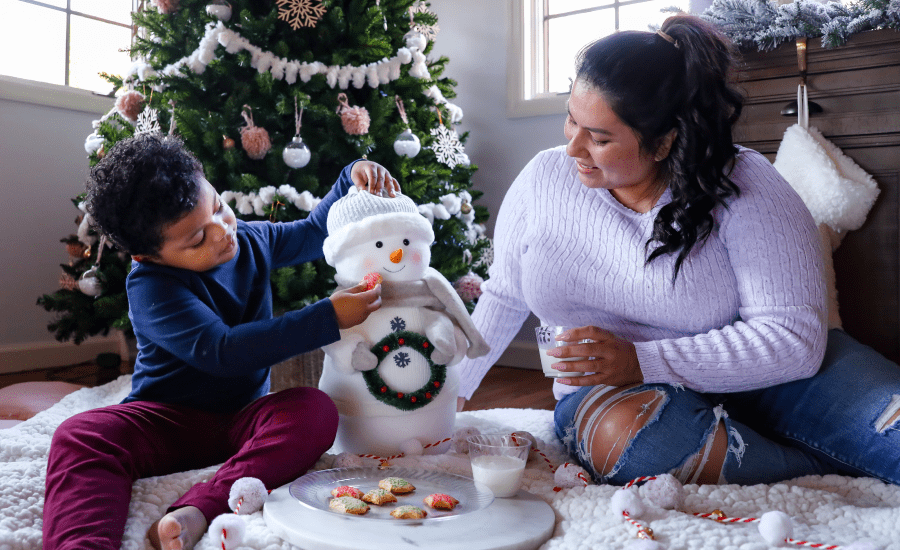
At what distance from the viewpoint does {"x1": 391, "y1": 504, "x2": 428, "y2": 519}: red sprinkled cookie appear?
0.91 meters

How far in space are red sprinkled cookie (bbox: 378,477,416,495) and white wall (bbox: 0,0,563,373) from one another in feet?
6.07

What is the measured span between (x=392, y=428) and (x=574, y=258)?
1.40 feet

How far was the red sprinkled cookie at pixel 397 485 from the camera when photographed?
100 cm

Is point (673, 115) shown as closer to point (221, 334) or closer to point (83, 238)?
point (221, 334)

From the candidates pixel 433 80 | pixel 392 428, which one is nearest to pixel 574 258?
pixel 392 428

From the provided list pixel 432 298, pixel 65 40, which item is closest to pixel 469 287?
pixel 432 298

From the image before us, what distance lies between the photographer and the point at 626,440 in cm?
107

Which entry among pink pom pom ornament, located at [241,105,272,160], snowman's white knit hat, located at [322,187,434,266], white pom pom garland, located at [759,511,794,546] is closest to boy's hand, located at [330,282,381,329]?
snowman's white knit hat, located at [322,187,434,266]

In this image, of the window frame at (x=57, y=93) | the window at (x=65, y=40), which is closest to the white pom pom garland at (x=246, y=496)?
the window frame at (x=57, y=93)

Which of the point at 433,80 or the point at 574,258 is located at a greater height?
the point at 433,80

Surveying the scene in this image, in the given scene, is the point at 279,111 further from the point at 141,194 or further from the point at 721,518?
the point at 721,518

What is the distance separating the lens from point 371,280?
1.20m

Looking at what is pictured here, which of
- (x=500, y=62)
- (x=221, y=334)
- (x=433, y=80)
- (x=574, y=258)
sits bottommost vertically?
(x=221, y=334)

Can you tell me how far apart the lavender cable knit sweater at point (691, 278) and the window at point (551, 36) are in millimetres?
1612
